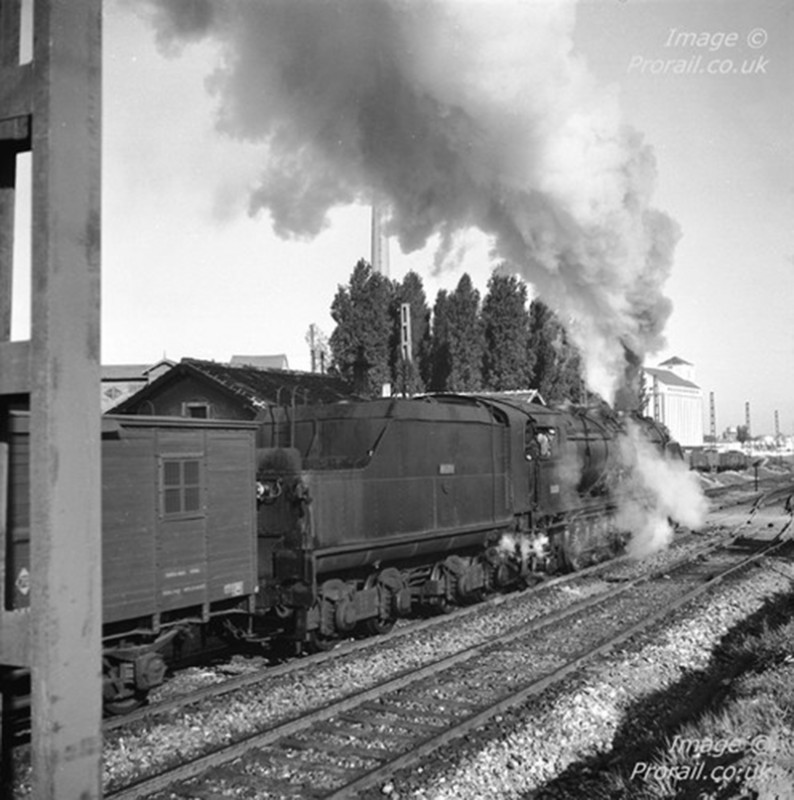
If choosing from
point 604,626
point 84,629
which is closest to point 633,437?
point 604,626

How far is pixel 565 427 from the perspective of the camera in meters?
16.5

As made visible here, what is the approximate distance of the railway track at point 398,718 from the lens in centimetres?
651

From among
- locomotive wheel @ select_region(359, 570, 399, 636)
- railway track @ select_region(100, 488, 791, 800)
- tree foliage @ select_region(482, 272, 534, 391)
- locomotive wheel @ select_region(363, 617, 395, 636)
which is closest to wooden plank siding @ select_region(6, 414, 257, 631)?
railway track @ select_region(100, 488, 791, 800)

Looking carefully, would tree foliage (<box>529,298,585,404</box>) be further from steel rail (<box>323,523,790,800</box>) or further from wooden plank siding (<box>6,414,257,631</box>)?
wooden plank siding (<box>6,414,257,631</box>)

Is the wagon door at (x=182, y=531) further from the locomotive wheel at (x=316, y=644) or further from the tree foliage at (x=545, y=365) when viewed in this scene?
the tree foliage at (x=545, y=365)

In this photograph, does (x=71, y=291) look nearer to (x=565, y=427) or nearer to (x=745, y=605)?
(x=745, y=605)

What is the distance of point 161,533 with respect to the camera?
28.5 ft

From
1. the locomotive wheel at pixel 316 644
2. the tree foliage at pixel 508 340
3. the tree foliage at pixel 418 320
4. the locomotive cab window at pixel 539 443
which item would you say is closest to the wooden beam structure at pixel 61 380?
the locomotive wheel at pixel 316 644

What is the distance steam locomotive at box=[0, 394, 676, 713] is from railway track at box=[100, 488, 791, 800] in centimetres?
162

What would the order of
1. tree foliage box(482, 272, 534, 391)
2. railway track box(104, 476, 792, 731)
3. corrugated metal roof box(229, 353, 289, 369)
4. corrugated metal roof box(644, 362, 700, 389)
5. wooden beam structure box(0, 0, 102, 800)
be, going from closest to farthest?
wooden beam structure box(0, 0, 102, 800), railway track box(104, 476, 792, 731), tree foliage box(482, 272, 534, 391), corrugated metal roof box(229, 353, 289, 369), corrugated metal roof box(644, 362, 700, 389)

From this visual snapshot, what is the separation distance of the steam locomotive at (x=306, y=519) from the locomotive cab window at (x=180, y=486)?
2 cm

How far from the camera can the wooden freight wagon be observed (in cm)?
803

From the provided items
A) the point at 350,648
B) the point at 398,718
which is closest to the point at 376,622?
the point at 350,648

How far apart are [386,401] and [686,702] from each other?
17.7 feet
